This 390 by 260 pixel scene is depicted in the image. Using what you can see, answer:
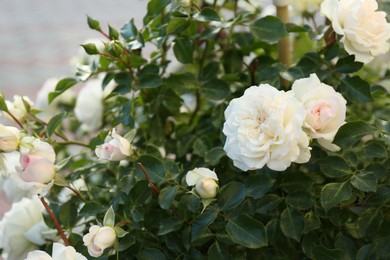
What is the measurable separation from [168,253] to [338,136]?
0.59ft

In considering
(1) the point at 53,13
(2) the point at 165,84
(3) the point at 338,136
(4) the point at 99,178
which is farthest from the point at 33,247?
(1) the point at 53,13

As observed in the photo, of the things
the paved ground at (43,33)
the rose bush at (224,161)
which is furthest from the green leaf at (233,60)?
the paved ground at (43,33)

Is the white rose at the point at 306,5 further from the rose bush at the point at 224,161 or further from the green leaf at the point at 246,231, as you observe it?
the green leaf at the point at 246,231

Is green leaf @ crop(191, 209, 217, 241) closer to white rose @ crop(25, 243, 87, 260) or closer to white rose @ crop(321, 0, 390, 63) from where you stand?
white rose @ crop(25, 243, 87, 260)

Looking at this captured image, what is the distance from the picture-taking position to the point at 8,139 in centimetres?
48

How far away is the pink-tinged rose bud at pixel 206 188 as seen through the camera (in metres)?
0.46

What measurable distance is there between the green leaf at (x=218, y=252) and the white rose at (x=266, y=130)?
0.26 ft

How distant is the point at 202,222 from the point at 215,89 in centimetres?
18

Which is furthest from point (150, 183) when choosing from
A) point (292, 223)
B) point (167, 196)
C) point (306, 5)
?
point (306, 5)

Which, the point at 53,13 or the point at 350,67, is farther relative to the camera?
the point at 53,13

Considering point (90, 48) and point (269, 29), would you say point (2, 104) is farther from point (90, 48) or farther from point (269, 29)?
point (269, 29)

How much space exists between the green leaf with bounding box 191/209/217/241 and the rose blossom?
0.05 feet

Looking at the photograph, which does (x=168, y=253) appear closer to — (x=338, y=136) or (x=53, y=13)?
(x=338, y=136)

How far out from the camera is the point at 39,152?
1.58 ft
